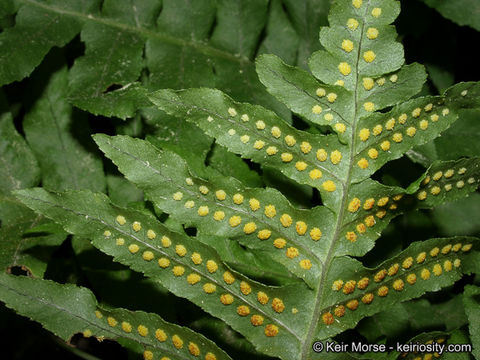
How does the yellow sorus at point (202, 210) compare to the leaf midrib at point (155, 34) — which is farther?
the leaf midrib at point (155, 34)

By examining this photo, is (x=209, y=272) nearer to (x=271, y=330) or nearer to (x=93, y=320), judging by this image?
(x=271, y=330)

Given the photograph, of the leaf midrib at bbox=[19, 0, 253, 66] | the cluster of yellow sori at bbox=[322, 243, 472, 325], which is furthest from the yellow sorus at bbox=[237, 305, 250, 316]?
the leaf midrib at bbox=[19, 0, 253, 66]

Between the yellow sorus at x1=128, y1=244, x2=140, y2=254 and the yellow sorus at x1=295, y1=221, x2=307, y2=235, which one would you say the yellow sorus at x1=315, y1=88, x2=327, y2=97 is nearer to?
the yellow sorus at x1=295, y1=221, x2=307, y2=235

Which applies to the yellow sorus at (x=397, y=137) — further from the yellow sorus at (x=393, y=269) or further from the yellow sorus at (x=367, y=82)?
the yellow sorus at (x=393, y=269)

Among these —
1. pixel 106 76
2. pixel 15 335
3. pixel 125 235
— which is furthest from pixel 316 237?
pixel 15 335

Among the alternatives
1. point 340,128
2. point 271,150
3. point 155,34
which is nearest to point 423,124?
point 340,128

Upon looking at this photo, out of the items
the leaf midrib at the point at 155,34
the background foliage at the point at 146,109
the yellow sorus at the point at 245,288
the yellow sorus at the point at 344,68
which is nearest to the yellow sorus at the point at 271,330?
the yellow sorus at the point at 245,288

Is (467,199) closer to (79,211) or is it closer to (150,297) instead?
(150,297)
